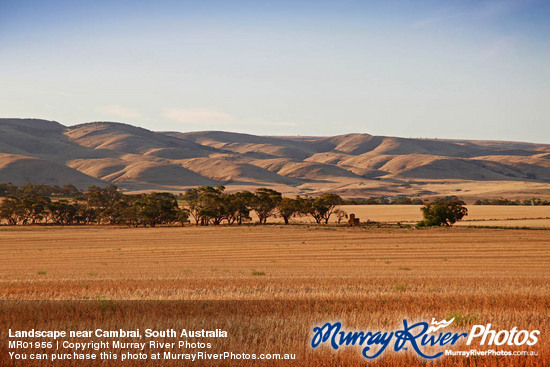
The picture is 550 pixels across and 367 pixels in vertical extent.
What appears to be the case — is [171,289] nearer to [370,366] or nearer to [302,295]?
[302,295]

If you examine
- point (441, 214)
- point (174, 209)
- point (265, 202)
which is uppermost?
point (265, 202)

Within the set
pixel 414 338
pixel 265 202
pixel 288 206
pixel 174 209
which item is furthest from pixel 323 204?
pixel 414 338

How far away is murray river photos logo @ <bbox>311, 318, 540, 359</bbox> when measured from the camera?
303 inches

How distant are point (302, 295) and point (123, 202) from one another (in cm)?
8075

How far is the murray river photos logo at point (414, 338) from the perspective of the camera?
771 centimetres

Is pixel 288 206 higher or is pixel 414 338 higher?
pixel 414 338

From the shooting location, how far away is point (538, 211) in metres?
97.2

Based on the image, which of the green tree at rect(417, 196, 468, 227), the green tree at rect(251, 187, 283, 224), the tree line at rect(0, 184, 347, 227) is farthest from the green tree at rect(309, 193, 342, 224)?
the green tree at rect(417, 196, 468, 227)

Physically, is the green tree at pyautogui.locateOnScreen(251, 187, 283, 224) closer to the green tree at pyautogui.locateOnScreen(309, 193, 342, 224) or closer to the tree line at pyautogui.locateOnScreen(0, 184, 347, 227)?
the tree line at pyautogui.locateOnScreen(0, 184, 347, 227)

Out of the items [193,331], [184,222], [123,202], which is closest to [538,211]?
[184,222]

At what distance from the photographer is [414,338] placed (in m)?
8.18

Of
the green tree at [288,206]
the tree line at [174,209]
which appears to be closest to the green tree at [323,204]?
the tree line at [174,209]

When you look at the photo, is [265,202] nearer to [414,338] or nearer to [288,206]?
[288,206]

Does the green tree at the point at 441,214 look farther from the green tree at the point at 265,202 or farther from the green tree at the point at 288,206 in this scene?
the green tree at the point at 265,202
